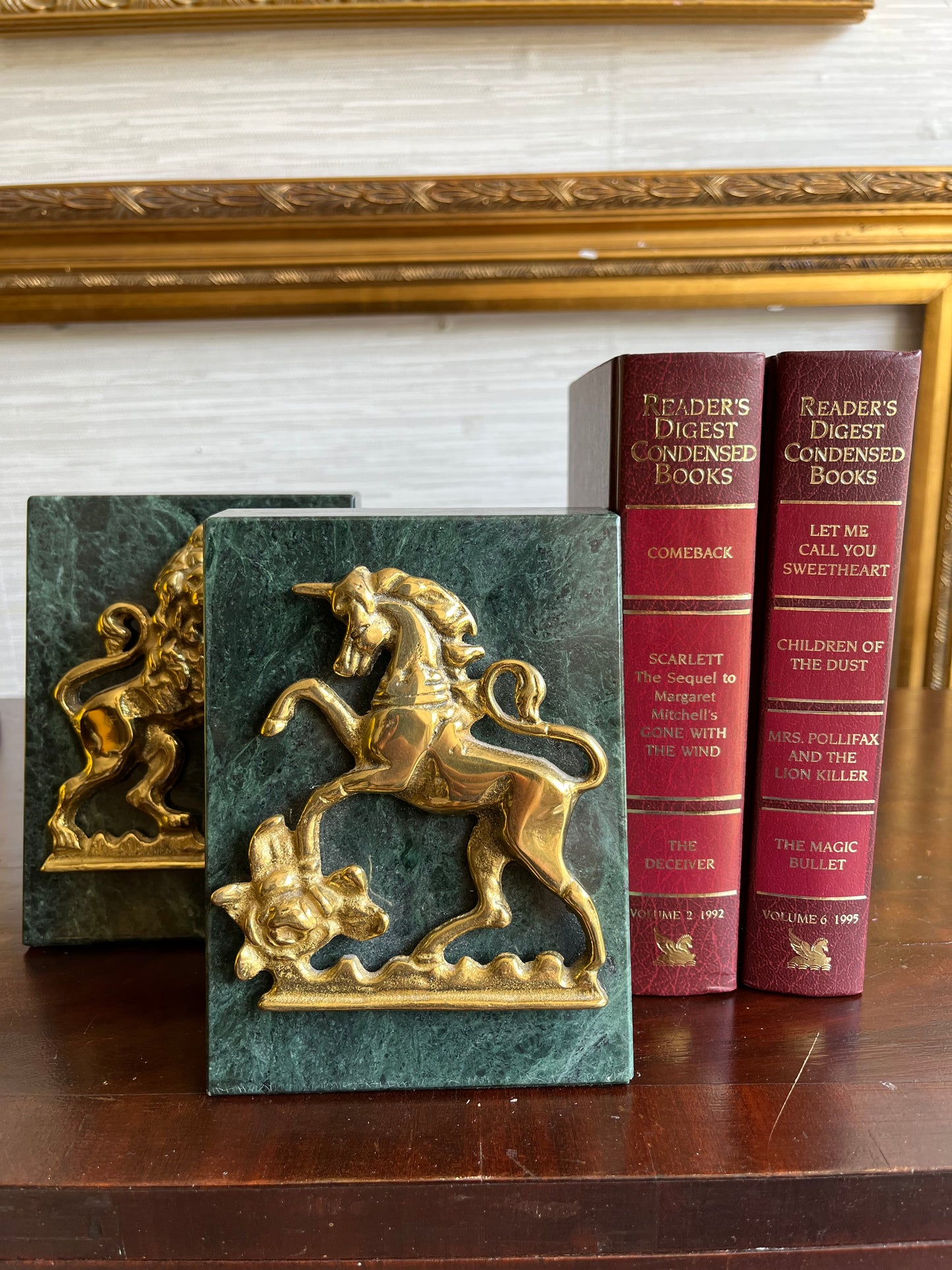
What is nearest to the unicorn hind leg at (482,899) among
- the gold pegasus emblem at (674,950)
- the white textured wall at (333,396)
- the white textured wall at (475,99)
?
the gold pegasus emblem at (674,950)

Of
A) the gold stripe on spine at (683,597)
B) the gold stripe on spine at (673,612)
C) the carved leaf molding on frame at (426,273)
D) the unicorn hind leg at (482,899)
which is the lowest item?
the unicorn hind leg at (482,899)

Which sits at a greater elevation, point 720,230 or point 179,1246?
point 720,230

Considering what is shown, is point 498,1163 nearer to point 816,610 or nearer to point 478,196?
point 816,610

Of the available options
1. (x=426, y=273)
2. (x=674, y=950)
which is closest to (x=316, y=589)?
(x=674, y=950)

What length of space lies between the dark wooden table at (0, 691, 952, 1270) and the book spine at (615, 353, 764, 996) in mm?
59

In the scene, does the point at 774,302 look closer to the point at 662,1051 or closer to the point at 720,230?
the point at 720,230

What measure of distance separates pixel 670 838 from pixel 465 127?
0.90m

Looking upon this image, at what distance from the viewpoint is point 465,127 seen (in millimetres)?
1088

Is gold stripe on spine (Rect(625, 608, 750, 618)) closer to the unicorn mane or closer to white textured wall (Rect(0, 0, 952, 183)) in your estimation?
the unicorn mane

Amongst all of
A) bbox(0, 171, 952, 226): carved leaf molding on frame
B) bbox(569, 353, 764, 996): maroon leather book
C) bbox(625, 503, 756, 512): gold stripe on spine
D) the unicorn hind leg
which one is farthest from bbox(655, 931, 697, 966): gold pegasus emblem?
bbox(0, 171, 952, 226): carved leaf molding on frame

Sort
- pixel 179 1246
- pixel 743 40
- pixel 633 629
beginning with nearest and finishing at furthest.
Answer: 1. pixel 179 1246
2. pixel 633 629
3. pixel 743 40

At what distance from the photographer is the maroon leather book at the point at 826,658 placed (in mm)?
466

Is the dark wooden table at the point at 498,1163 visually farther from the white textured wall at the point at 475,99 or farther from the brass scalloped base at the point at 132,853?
the white textured wall at the point at 475,99

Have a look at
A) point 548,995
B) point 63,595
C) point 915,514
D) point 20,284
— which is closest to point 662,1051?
point 548,995
